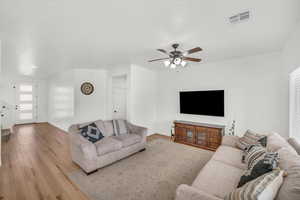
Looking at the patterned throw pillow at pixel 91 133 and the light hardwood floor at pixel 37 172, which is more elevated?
the patterned throw pillow at pixel 91 133

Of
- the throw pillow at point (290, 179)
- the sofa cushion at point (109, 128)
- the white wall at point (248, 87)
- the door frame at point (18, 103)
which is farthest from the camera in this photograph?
the door frame at point (18, 103)

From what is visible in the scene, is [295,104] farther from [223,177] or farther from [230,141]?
[223,177]

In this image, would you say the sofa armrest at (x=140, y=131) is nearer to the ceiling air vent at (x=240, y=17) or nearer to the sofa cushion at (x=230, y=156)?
the sofa cushion at (x=230, y=156)

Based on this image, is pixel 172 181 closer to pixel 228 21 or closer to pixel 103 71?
pixel 228 21

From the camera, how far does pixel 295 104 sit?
247cm

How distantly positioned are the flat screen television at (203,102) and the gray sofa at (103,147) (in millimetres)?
1797

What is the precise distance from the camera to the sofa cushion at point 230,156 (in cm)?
194

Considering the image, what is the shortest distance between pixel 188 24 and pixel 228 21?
1.79ft

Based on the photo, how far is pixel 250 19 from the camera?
5.95 feet

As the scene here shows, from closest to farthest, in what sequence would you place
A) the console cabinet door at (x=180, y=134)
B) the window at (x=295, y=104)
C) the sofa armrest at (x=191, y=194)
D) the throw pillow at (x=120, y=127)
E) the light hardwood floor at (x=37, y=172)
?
1. the sofa armrest at (x=191, y=194)
2. the light hardwood floor at (x=37, y=172)
3. the window at (x=295, y=104)
4. the throw pillow at (x=120, y=127)
5. the console cabinet door at (x=180, y=134)

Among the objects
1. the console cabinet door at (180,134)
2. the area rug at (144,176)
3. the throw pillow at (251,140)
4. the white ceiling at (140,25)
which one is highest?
the white ceiling at (140,25)

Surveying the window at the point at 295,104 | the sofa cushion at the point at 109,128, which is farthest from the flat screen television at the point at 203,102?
the sofa cushion at the point at 109,128

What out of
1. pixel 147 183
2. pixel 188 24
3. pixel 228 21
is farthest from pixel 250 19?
pixel 147 183

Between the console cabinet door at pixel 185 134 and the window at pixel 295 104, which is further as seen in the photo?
the console cabinet door at pixel 185 134
